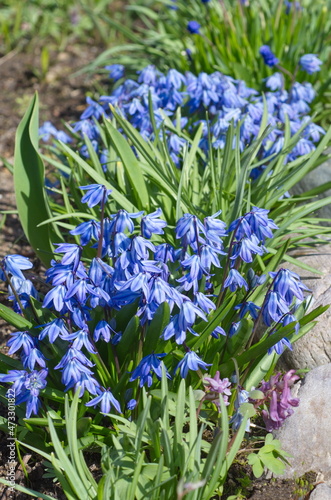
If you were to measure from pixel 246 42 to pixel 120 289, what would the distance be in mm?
3116

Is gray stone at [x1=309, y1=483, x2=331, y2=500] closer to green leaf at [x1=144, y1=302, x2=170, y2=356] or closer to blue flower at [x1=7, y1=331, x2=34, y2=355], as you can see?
green leaf at [x1=144, y1=302, x2=170, y2=356]

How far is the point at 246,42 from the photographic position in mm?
4609

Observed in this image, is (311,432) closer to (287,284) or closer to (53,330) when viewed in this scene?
(287,284)

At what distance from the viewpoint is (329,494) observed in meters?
2.35

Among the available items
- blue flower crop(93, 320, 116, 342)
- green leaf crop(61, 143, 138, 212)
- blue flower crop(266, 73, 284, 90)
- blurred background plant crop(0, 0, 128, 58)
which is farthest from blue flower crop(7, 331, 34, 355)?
blurred background plant crop(0, 0, 128, 58)

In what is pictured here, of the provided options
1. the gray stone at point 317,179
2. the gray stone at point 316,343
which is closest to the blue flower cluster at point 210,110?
the gray stone at point 317,179

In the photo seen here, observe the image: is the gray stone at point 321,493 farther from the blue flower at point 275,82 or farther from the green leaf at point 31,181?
the blue flower at point 275,82

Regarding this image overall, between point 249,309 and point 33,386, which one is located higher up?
point 249,309

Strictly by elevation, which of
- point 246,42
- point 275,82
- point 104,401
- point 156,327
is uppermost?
point 246,42

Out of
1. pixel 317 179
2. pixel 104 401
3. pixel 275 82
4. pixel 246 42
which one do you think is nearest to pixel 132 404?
pixel 104 401

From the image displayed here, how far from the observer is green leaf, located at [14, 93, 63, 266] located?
3006 mm

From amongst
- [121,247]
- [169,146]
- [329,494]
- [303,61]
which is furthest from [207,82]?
[329,494]

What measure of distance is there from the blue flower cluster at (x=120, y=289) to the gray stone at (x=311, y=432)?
472 millimetres

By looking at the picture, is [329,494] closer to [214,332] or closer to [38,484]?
[214,332]
